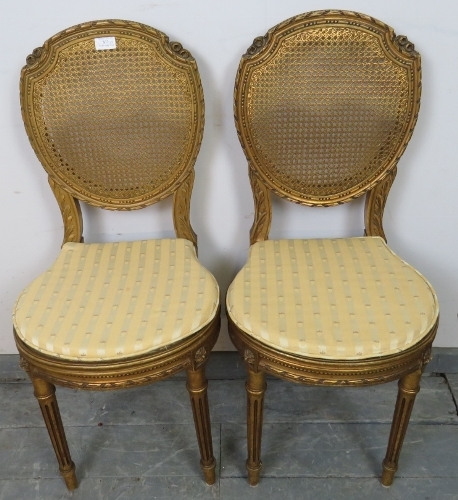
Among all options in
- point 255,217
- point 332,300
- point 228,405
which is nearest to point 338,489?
point 228,405

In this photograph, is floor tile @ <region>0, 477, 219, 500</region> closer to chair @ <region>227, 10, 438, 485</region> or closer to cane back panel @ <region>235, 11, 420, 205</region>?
chair @ <region>227, 10, 438, 485</region>

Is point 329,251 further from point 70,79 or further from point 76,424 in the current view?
point 76,424

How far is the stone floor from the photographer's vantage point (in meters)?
1.42

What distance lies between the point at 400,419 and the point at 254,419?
340 mm

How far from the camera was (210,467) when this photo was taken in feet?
4.58

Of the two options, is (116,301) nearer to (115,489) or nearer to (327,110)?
(115,489)

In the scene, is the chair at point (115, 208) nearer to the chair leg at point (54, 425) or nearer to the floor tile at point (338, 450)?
the chair leg at point (54, 425)

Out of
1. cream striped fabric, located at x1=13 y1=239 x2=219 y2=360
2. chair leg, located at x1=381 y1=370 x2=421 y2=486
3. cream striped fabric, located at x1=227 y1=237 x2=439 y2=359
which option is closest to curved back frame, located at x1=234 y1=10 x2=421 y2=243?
cream striped fabric, located at x1=227 y1=237 x2=439 y2=359

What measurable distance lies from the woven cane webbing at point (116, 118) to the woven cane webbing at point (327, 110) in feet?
0.59

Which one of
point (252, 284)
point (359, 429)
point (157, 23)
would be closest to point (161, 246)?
point (252, 284)

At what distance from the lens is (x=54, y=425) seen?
1.30 m

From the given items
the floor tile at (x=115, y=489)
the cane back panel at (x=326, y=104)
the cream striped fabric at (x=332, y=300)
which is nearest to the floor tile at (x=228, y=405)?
the floor tile at (x=115, y=489)

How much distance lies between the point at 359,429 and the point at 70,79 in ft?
3.95

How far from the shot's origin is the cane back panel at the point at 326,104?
1.24m
